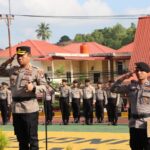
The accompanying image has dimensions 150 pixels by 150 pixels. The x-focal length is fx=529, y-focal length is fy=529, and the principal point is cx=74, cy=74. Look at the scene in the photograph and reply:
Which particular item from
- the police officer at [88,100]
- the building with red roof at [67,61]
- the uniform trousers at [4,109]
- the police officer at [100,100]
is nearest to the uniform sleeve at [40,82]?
the police officer at [100,100]

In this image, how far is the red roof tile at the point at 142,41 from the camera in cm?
2541

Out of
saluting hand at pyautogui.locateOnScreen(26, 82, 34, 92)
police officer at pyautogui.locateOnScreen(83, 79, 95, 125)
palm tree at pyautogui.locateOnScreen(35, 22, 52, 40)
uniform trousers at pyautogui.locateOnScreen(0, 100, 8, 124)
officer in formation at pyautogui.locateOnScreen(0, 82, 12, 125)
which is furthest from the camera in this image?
palm tree at pyautogui.locateOnScreen(35, 22, 52, 40)

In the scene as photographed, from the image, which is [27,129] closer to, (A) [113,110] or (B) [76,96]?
(A) [113,110]

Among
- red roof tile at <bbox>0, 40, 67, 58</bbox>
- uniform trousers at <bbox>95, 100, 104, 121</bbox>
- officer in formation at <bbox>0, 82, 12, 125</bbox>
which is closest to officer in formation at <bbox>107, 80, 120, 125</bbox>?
uniform trousers at <bbox>95, 100, 104, 121</bbox>

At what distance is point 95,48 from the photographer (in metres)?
54.5

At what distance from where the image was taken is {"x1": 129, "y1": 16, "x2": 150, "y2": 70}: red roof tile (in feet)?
83.4

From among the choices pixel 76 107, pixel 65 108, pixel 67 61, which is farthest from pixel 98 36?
pixel 65 108

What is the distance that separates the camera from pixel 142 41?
26.4m

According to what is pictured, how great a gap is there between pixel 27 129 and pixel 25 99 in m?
0.37

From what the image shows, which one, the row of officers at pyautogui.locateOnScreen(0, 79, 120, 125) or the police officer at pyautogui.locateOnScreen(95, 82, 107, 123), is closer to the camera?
the row of officers at pyautogui.locateOnScreen(0, 79, 120, 125)

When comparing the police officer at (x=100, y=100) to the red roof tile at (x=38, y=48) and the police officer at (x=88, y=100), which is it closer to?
the police officer at (x=88, y=100)

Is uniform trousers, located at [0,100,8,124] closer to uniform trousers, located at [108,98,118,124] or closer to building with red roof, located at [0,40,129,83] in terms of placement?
uniform trousers, located at [108,98,118,124]

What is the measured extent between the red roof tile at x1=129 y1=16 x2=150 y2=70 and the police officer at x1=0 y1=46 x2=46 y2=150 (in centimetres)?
1889

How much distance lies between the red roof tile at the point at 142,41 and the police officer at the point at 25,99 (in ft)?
62.0
